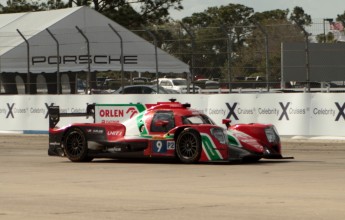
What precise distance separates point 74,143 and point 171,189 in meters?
6.80

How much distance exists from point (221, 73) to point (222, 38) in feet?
3.78

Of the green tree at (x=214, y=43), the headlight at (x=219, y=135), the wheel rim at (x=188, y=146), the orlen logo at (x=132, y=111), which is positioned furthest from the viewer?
the green tree at (x=214, y=43)

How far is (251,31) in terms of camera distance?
2919 cm

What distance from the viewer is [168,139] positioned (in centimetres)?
1936

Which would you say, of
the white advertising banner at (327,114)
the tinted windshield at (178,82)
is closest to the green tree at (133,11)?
the tinted windshield at (178,82)

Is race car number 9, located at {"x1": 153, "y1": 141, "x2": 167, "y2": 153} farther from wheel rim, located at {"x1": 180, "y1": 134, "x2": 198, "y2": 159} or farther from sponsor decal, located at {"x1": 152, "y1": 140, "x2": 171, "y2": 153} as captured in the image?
wheel rim, located at {"x1": 180, "y1": 134, "x2": 198, "y2": 159}

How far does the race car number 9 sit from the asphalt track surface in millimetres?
277

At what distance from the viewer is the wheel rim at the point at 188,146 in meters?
19.0

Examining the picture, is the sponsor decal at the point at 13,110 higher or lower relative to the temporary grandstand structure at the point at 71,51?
lower

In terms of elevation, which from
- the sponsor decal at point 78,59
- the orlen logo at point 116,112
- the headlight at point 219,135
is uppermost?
the sponsor decal at point 78,59

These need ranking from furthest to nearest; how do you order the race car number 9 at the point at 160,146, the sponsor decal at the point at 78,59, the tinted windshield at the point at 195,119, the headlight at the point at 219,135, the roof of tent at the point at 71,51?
1. the sponsor decal at the point at 78,59
2. the roof of tent at the point at 71,51
3. the tinted windshield at the point at 195,119
4. the race car number 9 at the point at 160,146
5. the headlight at the point at 219,135

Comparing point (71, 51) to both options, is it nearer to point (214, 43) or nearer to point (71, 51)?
point (71, 51)

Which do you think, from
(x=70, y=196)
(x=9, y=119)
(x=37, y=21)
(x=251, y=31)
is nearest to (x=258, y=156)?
(x=70, y=196)

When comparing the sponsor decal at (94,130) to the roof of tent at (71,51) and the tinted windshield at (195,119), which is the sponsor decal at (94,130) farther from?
the roof of tent at (71,51)
